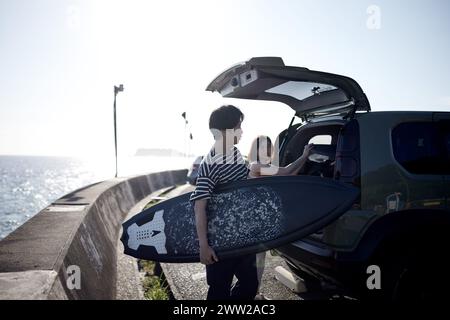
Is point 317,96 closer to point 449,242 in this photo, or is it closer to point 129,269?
point 449,242

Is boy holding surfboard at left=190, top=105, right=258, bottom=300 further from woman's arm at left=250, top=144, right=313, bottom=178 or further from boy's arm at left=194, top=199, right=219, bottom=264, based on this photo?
woman's arm at left=250, top=144, right=313, bottom=178

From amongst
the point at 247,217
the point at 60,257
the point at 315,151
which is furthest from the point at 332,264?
the point at 60,257

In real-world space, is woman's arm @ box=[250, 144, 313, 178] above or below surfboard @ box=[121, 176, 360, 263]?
above

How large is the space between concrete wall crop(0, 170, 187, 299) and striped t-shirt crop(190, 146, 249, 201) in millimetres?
1363

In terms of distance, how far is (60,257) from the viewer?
3.03 meters

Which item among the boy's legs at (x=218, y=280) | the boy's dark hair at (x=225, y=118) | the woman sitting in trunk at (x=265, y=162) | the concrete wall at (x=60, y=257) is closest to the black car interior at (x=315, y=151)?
the woman sitting in trunk at (x=265, y=162)

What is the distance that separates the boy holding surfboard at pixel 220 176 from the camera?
2.60m

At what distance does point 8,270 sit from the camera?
2.77 meters

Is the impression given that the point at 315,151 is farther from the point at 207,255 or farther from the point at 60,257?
the point at 60,257

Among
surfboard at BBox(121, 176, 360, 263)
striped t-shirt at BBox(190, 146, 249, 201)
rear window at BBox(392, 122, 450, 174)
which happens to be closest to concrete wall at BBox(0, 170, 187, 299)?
surfboard at BBox(121, 176, 360, 263)

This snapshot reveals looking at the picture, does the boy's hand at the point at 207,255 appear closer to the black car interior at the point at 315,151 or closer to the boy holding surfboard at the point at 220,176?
the boy holding surfboard at the point at 220,176

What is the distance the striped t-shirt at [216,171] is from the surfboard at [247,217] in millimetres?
130

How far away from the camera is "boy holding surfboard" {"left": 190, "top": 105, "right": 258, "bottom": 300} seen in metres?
2.60

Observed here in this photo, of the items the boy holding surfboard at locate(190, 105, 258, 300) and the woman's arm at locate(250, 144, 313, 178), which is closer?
the boy holding surfboard at locate(190, 105, 258, 300)
